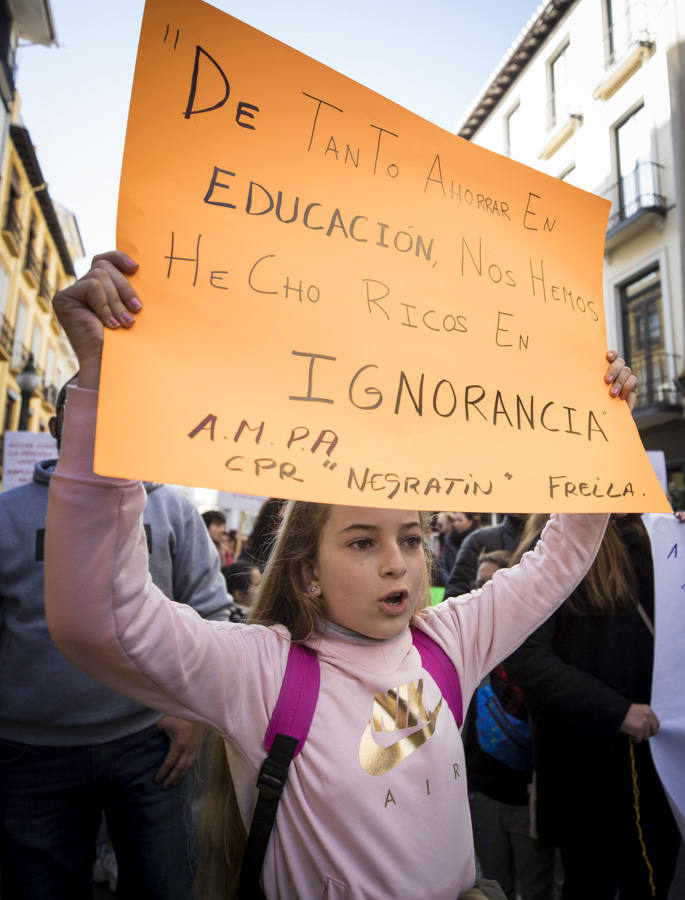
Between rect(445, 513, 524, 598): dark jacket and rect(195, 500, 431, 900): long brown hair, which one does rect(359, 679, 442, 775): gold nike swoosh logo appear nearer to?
rect(195, 500, 431, 900): long brown hair

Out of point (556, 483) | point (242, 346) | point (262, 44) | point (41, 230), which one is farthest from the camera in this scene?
point (41, 230)

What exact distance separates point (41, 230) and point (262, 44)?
2541cm

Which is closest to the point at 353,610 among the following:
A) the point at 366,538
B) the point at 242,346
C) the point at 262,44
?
the point at 366,538

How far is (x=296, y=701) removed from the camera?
4.00 feet

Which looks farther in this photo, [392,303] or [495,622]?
[495,622]

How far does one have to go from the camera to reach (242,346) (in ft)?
3.48

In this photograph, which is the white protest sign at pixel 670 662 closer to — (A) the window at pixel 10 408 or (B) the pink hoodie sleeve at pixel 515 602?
(B) the pink hoodie sleeve at pixel 515 602

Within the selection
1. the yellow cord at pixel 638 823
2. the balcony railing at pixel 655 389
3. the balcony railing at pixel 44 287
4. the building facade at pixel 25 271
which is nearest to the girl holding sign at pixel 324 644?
the yellow cord at pixel 638 823

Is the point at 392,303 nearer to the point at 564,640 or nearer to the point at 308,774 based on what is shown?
the point at 308,774

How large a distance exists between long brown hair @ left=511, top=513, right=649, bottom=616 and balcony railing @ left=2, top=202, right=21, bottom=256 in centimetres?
1958

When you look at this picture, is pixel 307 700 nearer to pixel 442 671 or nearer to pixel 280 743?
pixel 280 743

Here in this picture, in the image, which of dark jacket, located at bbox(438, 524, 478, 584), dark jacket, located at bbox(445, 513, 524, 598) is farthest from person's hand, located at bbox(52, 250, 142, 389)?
dark jacket, located at bbox(438, 524, 478, 584)

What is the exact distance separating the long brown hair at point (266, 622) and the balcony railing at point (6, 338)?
64.8 ft

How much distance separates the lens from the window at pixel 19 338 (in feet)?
68.2
